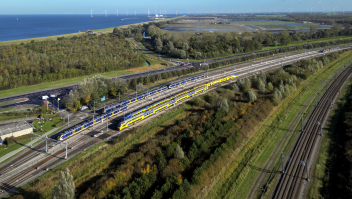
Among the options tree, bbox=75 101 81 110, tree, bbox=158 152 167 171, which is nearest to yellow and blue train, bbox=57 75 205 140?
tree, bbox=75 101 81 110

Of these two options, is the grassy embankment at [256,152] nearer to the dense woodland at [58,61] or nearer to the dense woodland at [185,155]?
the dense woodland at [185,155]

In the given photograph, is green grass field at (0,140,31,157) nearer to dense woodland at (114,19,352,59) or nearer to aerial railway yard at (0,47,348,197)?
aerial railway yard at (0,47,348,197)

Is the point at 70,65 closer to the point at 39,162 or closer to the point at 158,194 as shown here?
the point at 39,162

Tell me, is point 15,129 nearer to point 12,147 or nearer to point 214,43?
point 12,147

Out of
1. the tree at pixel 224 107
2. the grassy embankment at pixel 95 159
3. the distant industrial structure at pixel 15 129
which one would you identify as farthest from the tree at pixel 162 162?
the distant industrial structure at pixel 15 129

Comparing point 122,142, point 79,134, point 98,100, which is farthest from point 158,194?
point 98,100
